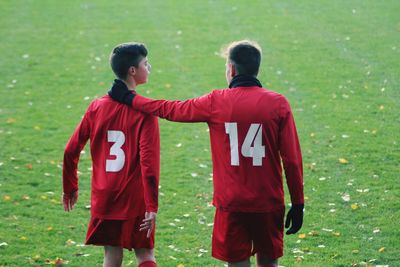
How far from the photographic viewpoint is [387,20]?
17.9 metres

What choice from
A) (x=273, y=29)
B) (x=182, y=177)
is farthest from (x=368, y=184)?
(x=273, y=29)

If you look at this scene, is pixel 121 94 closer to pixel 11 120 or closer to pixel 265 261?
pixel 265 261

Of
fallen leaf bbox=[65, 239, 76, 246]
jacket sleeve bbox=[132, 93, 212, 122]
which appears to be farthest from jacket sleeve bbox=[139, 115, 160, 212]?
fallen leaf bbox=[65, 239, 76, 246]

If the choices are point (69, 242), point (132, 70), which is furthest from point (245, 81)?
point (69, 242)

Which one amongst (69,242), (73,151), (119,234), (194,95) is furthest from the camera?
(194,95)

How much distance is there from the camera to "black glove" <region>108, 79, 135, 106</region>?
4855mm

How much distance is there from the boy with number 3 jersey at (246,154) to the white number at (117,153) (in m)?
0.24

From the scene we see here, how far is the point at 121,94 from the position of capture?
4.90 meters

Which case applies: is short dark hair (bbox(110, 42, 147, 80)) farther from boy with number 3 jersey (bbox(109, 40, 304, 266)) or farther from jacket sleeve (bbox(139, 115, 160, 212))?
jacket sleeve (bbox(139, 115, 160, 212))

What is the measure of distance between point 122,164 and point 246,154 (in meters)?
0.84

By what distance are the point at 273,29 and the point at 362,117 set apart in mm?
7088

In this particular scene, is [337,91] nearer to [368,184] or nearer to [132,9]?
[368,184]

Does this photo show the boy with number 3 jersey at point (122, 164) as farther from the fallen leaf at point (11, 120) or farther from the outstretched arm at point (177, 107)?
the fallen leaf at point (11, 120)

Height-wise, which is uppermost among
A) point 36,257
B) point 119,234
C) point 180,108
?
point 180,108
